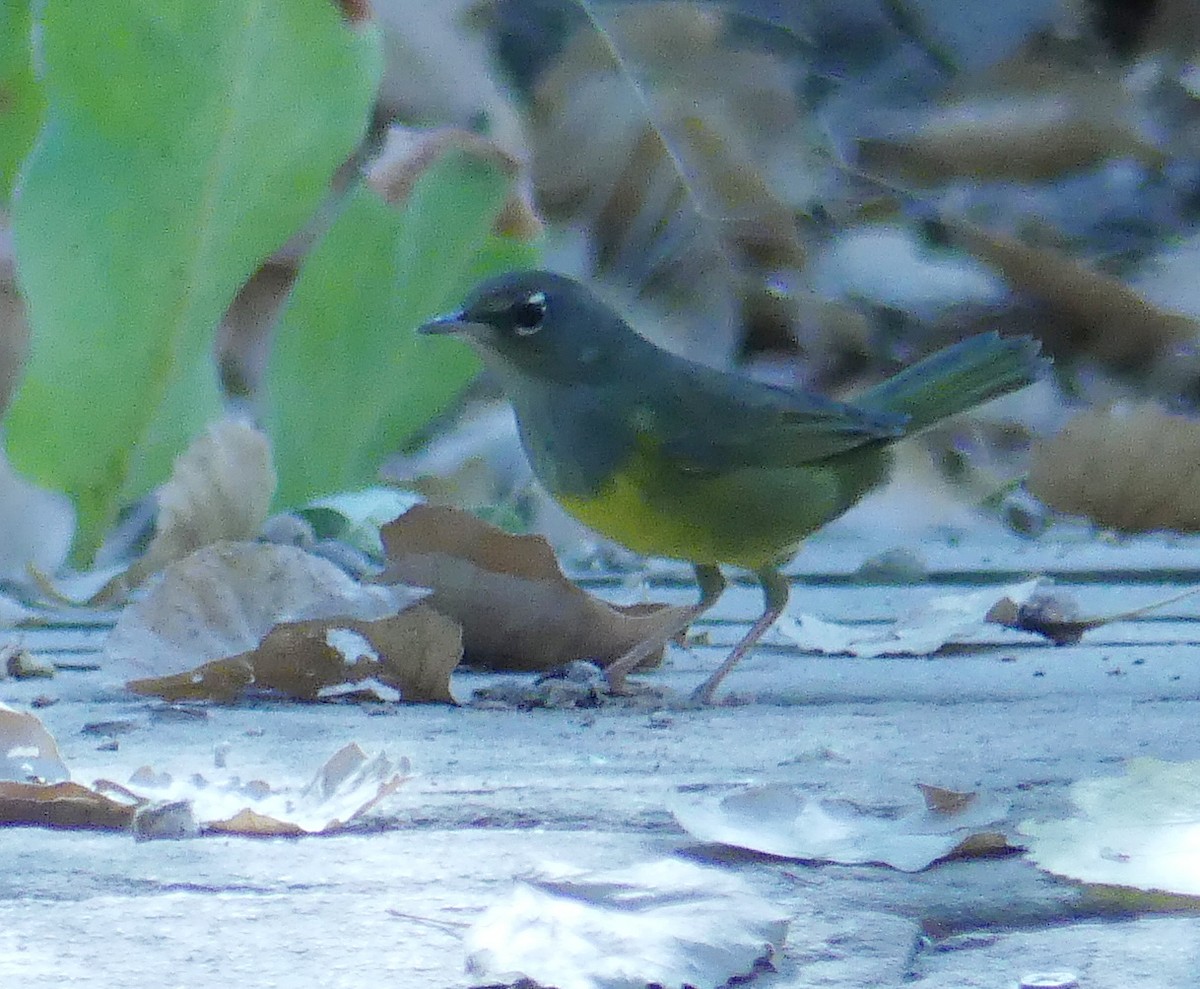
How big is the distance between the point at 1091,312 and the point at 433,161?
114 inches

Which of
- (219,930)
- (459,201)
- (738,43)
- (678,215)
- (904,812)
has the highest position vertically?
(738,43)

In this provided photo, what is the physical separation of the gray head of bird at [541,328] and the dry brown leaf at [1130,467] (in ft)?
5.80

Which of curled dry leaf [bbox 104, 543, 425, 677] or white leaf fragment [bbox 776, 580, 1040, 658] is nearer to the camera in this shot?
curled dry leaf [bbox 104, 543, 425, 677]

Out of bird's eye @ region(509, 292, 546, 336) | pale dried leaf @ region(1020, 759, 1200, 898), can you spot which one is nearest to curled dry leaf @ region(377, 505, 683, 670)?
bird's eye @ region(509, 292, 546, 336)

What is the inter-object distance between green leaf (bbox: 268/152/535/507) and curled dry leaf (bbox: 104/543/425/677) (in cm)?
145

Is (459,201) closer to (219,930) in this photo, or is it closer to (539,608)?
(539,608)

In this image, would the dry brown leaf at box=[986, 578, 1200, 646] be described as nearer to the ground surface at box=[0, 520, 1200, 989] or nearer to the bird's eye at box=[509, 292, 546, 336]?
the ground surface at box=[0, 520, 1200, 989]

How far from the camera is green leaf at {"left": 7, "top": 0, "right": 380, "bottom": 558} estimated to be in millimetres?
3814

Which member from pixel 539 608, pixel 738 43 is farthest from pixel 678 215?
pixel 539 608

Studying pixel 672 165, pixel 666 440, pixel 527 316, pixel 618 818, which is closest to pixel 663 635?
pixel 666 440

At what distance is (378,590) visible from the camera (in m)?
2.79

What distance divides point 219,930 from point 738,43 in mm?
6927

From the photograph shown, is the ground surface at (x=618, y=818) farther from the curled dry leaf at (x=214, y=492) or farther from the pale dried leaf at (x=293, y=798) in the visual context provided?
the curled dry leaf at (x=214, y=492)

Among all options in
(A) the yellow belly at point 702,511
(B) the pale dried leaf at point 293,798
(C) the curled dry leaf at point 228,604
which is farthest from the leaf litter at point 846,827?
(A) the yellow belly at point 702,511
